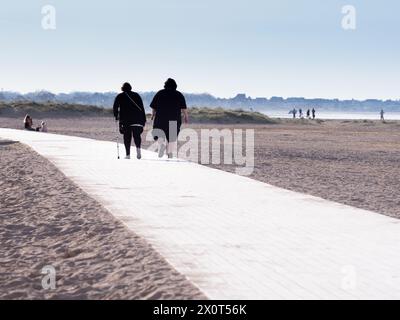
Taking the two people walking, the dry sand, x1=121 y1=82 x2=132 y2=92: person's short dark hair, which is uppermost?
x1=121 y1=82 x2=132 y2=92: person's short dark hair

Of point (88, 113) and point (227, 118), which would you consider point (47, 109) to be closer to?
point (88, 113)

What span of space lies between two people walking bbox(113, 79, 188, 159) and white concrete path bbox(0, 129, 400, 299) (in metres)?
3.50

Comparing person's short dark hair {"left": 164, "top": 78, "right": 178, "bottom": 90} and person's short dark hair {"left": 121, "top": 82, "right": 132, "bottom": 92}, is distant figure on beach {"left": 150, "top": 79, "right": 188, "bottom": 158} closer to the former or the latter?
person's short dark hair {"left": 164, "top": 78, "right": 178, "bottom": 90}

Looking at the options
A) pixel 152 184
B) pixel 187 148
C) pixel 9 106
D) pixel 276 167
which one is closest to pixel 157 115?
pixel 276 167

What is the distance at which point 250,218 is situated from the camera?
10398 millimetres

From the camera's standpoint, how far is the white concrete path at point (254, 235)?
6.74 metres

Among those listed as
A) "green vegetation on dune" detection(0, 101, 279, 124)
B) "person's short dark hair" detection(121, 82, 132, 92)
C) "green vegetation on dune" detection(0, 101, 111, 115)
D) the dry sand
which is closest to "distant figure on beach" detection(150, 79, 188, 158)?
"person's short dark hair" detection(121, 82, 132, 92)

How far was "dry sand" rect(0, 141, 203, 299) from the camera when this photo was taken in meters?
7.00

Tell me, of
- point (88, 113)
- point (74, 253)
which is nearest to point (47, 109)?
point (88, 113)

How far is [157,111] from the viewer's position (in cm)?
1945

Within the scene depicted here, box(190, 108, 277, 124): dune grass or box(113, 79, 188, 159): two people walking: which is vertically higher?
box(113, 79, 188, 159): two people walking

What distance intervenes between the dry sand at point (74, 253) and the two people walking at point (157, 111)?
5.24 meters

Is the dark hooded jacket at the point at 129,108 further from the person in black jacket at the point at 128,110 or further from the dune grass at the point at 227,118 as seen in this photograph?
the dune grass at the point at 227,118

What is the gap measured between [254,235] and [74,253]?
2.04 m
